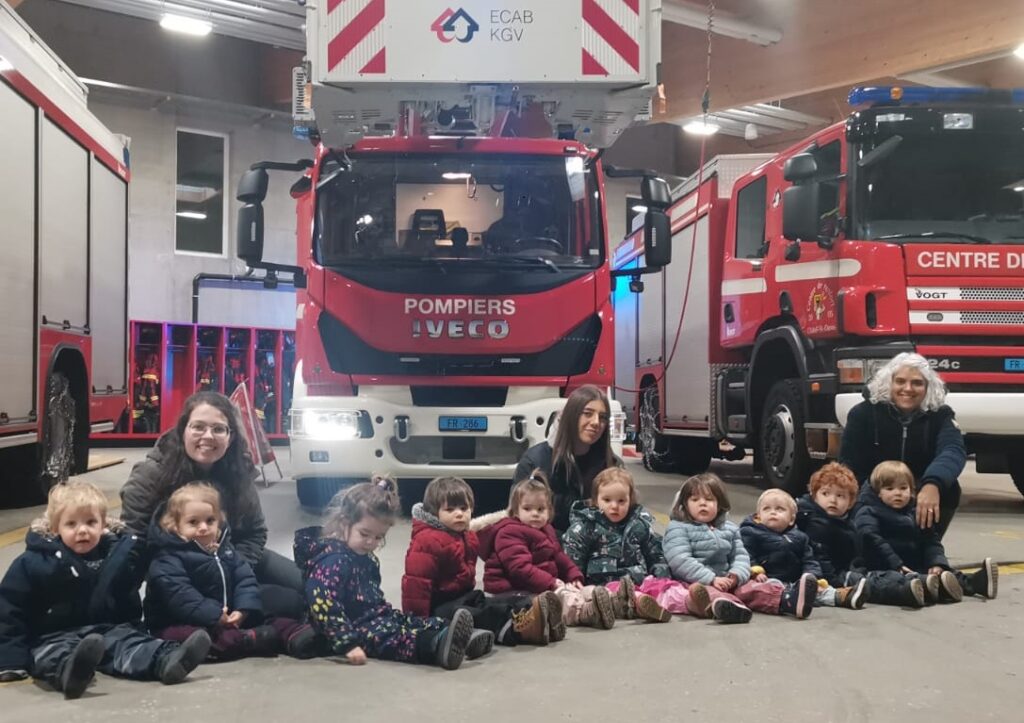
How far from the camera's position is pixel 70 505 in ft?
11.8

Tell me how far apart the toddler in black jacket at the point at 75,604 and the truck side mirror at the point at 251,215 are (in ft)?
12.4

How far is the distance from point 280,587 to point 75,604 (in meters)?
A: 0.74

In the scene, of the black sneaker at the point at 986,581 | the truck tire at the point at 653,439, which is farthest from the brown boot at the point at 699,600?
the truck tire at the point at 653,439

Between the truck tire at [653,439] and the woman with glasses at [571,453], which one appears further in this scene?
the truck tire at [653,439]

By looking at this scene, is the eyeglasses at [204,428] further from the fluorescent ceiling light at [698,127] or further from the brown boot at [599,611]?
the fluorescent ceiling light at [698,127]

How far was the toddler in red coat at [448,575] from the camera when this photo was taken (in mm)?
4059

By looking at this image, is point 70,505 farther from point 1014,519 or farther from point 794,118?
point 794,118

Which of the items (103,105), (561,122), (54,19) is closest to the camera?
(561,122)

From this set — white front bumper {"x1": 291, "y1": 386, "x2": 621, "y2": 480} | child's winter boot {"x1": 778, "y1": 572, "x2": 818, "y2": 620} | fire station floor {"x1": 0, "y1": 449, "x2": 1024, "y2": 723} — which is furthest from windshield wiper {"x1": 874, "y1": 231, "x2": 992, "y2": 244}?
child's winter boot {"x1": 778, "y1": 572, "x2": 818, "y2": 620}

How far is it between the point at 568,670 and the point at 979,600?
2.29 m

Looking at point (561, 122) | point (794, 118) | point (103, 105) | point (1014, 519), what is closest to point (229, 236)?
point (103, 105)

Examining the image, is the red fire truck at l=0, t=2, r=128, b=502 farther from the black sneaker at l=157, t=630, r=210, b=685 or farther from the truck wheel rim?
the truck wheel rim

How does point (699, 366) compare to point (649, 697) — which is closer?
point (649, 697)

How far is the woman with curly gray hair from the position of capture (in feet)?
18.0
